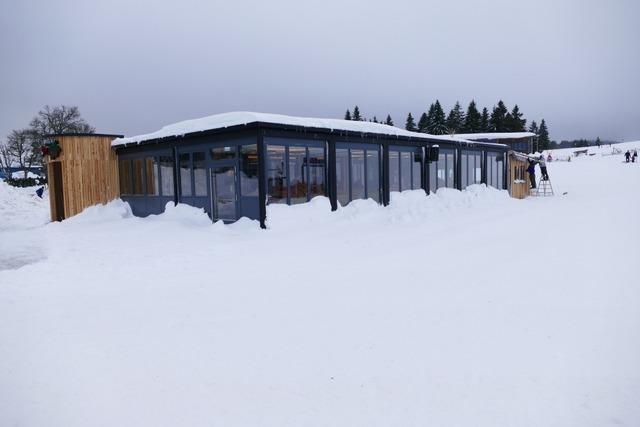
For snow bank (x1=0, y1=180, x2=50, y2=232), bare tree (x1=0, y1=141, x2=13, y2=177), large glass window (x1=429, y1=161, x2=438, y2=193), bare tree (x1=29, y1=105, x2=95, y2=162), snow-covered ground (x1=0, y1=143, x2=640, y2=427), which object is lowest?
snow-covered ground (x1=0, y1=143, x2=640, y2=427)

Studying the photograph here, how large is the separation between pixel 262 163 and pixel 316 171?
2.48m

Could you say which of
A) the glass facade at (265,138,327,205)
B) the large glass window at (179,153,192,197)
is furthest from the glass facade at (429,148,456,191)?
the large glass window at (179,153,192,197)

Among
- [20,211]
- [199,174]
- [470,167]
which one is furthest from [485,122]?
[20,211]

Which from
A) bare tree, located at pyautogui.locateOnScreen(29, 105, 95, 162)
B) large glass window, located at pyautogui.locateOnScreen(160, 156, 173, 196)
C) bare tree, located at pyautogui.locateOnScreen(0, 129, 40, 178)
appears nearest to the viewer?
large glass window, located at pyautogui.locateOnScreen(160, 156, 173, 196)

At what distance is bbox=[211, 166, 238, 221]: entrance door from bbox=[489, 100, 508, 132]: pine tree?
6710 cm

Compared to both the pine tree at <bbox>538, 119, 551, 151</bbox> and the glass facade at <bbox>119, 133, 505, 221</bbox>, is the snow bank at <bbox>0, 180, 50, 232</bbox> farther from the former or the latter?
the pine tree at <bbox>538, 119, 551, 151</bbox>

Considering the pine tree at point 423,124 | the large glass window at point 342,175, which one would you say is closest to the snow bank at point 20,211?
the large glass window at point 342,175

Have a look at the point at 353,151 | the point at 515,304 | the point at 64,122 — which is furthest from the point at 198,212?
the point at 64,122

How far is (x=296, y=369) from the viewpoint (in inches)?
154

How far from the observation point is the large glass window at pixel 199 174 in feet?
47.5

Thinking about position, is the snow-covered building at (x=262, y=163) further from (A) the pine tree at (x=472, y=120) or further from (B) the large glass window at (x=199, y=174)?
(A) the pine tree at (x=472, y=120)

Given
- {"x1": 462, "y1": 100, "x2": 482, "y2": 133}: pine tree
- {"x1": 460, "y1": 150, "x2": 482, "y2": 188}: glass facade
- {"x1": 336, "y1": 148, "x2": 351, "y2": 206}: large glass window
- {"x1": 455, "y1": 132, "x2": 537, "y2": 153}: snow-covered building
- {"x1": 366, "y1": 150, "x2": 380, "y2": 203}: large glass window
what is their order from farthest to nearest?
{"x1": 462, "y1": 100, "x2": 482, "y2": 133}: pine tree < {"x1": 455, "y1": 132, "x2": 537, "y2": 153}: snow-covered building < {"x1": 460, "y1": 150, "x2": 482, "y2": 188}: glass facade < {"x1": 366, "y1": 150, "x2": 380, "y2": 203}: large glass window < {"x1": 336, "y1": 148, "x2": 351, "y2": 206}: large glass window

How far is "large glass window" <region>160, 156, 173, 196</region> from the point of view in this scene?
1584 cm

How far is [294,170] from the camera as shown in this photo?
13.7m
